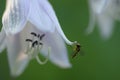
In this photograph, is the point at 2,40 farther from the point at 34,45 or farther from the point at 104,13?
the point at 104,13

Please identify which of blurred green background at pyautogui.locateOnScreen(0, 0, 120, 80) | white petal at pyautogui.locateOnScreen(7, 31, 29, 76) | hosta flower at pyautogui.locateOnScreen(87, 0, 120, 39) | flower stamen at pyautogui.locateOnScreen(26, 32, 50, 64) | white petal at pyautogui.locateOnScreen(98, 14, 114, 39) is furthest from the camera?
blurred green background at pyautogui.locateOnScreen(0, 0, 120, 80)

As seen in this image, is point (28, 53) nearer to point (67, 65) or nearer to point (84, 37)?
point (67, 65)

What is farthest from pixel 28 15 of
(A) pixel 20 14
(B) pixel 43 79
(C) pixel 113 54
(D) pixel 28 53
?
(C) pixel 113 54

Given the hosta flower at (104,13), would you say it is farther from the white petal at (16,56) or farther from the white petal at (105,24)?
the white petal at (16,56)

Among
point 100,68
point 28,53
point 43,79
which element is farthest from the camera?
point 100,68

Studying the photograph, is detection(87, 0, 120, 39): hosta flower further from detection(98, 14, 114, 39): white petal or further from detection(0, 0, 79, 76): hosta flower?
detection(0, 0, 79, 76): hosta flower

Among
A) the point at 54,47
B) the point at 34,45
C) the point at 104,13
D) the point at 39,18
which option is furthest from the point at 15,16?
the point at 104,13

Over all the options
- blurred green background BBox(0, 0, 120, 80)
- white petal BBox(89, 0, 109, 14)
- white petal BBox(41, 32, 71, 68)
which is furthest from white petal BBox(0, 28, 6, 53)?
blurred green background BBox(0, 0, 120, 80)
